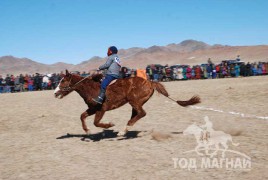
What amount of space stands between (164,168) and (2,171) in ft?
11.0

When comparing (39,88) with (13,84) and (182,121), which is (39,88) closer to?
(13,84)

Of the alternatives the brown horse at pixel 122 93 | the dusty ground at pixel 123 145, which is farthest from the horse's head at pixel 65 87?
the dusty ground at pixel 123 145

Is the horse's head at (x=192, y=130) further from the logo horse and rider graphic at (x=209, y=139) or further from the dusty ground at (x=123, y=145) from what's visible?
the dusty ground at (x=123, y=145)

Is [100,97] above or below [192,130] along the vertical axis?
above

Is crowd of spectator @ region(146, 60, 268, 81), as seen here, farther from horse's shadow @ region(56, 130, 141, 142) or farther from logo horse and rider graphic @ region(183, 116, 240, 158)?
logo horse and rider graphic @ region(183, 116, 240, 158)

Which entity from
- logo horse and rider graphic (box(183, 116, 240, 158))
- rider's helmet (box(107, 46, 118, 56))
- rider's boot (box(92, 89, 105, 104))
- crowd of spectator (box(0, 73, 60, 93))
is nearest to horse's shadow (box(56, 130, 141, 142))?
rider's boot (box(92, 89, 105, 104))

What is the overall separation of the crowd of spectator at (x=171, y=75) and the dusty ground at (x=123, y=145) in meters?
20.2

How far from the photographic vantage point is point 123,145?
8.87 meters

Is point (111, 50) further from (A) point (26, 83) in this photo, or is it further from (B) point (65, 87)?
(A) point (26, 83)

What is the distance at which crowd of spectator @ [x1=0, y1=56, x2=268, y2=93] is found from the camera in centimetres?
3469

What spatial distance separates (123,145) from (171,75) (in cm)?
2976

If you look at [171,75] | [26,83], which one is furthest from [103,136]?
[171,75]

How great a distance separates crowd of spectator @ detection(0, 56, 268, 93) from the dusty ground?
20153 mm

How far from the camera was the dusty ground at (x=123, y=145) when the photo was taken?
6.53 meters
